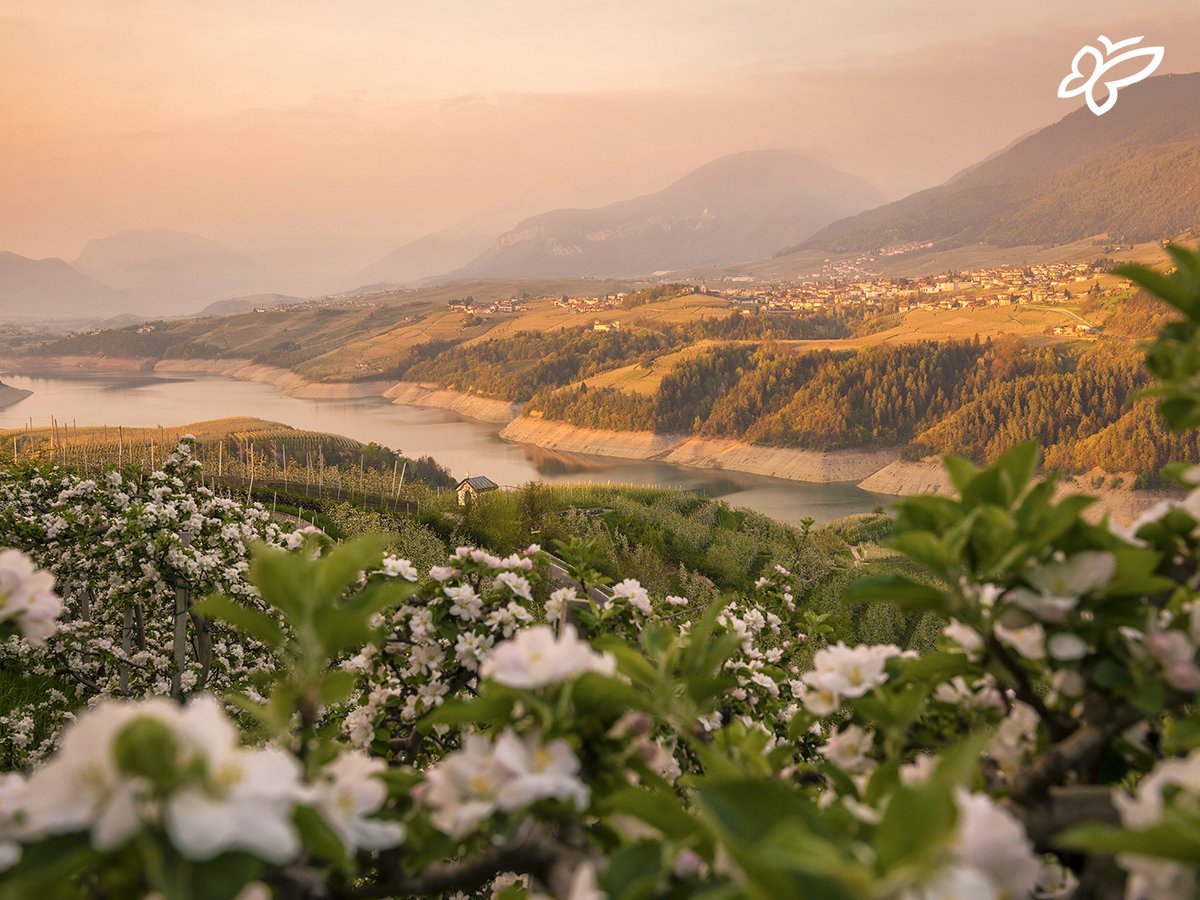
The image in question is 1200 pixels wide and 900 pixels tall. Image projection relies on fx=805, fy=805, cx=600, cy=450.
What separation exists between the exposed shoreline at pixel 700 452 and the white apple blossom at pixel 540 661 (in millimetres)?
42834

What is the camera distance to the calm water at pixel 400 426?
6044 cm

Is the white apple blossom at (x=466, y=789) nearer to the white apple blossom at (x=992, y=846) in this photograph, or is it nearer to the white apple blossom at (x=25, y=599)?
the white apple blossom at (x=992, y=846)

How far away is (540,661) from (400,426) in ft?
288

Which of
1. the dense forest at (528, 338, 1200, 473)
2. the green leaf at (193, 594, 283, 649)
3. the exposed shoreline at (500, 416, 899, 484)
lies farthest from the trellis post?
the exposed shoreline at (500, 416, 899, 484)

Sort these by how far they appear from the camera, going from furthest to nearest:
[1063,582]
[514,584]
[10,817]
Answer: [514,584], [1063,582], [10,817]

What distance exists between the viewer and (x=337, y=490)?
2462cm

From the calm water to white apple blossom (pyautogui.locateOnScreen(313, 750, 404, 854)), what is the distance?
162 feet

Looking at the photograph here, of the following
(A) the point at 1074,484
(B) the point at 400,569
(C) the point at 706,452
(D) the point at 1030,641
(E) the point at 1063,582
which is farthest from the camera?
(C) the point at 706,452

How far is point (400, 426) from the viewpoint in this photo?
3388 inches

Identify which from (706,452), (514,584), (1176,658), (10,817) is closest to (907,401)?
(706,452)

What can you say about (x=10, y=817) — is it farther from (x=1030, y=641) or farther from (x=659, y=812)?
(x=1030, y=641)

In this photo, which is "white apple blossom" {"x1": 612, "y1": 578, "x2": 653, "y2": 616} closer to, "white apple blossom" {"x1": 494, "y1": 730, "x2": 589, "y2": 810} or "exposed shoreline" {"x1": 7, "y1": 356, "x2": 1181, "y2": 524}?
"white apple blossom" {"x1": 494, "y1": 730, "x2": 589, "y2": 810}

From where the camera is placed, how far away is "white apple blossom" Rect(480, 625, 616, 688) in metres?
1.05

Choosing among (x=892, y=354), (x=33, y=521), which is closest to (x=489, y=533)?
(x=33, y=521)
